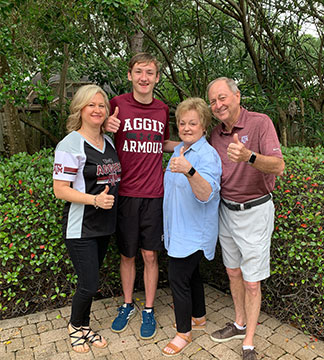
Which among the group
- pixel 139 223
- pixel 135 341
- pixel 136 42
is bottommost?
pixel 135 341

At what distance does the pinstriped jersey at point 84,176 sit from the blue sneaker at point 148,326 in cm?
91

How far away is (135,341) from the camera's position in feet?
9.21

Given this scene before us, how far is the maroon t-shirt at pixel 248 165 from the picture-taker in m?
2.30

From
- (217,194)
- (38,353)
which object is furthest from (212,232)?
(38,353)

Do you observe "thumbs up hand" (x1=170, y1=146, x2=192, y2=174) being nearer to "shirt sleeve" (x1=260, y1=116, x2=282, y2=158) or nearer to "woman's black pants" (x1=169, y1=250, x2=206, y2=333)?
"shirt sleeve" (x1=260, y1=116, x2=282, y2=158)

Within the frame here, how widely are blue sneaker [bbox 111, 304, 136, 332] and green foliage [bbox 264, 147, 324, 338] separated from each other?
131 centimetres

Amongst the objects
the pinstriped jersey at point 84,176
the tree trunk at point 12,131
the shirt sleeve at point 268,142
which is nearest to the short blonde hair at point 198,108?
the shirt sleeve at point 268,142

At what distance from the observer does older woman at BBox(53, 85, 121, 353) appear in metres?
2.38

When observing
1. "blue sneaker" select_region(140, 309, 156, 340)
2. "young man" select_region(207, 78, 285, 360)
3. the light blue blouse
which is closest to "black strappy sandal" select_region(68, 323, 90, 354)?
"blue sneaker" select_region(140, 309, 156, 340)

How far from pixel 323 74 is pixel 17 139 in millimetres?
5465

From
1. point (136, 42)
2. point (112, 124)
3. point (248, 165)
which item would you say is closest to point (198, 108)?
point (248, 165)

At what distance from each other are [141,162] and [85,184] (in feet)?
1.77

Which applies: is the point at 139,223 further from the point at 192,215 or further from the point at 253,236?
the point at 253,236

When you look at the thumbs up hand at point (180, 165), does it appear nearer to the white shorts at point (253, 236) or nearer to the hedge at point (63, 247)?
the white shorts at point (253, 236)
